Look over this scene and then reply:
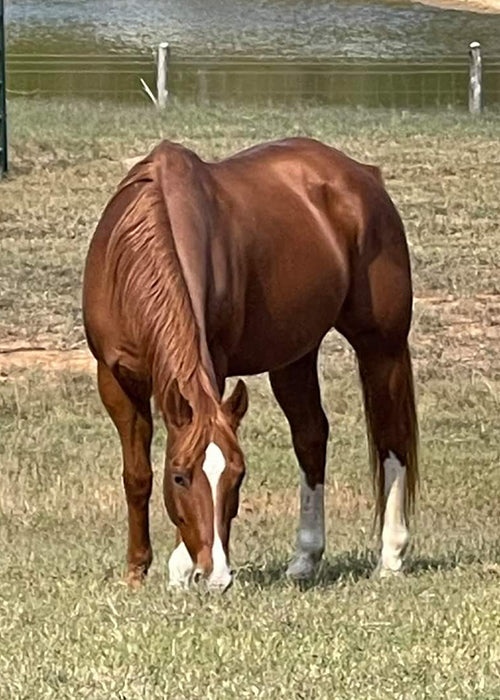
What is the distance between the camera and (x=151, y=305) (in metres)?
5.94

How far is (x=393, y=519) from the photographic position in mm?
7129

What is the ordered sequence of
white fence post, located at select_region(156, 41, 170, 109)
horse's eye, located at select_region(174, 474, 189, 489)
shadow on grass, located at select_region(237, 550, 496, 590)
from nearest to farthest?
1. horse's eye, located at select_region(174, 474, 189, 489)
2. shadow on grass, located at select_region(237, 550, 496, 590)
3. white fence post, located at select_region(156, 41, 170, 109)

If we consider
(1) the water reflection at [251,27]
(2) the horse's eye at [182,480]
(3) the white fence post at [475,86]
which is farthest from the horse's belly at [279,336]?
(1) the water reflection at [251,27]

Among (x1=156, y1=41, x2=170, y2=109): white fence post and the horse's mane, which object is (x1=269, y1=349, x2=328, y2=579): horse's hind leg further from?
(x1=156, y1=41, x2=170, y2=109): white fence post

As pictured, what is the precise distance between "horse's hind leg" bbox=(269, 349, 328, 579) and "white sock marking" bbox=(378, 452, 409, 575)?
263 mm

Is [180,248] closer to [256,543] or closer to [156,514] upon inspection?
[256,543]

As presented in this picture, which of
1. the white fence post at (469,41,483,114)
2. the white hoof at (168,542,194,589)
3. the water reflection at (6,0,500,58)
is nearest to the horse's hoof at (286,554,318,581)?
the white hoof at (168,542,194,589)

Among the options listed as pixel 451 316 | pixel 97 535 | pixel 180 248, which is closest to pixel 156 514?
pixel 97 535

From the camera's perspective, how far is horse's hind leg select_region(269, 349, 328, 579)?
7230mm

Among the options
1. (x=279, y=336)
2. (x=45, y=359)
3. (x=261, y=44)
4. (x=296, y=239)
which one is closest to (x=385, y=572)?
(x=279, y=336)

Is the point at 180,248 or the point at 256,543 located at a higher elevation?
the point at 180,248

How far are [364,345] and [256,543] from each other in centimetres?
114

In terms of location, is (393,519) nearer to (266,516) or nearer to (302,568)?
(302,568)

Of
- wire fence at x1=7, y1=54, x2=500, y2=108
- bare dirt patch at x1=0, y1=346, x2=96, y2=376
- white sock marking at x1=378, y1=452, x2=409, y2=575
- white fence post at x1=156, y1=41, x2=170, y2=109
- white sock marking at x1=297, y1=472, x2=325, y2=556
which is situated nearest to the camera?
white sock marking at x1=378, y1=452, x2=409, y2=575
